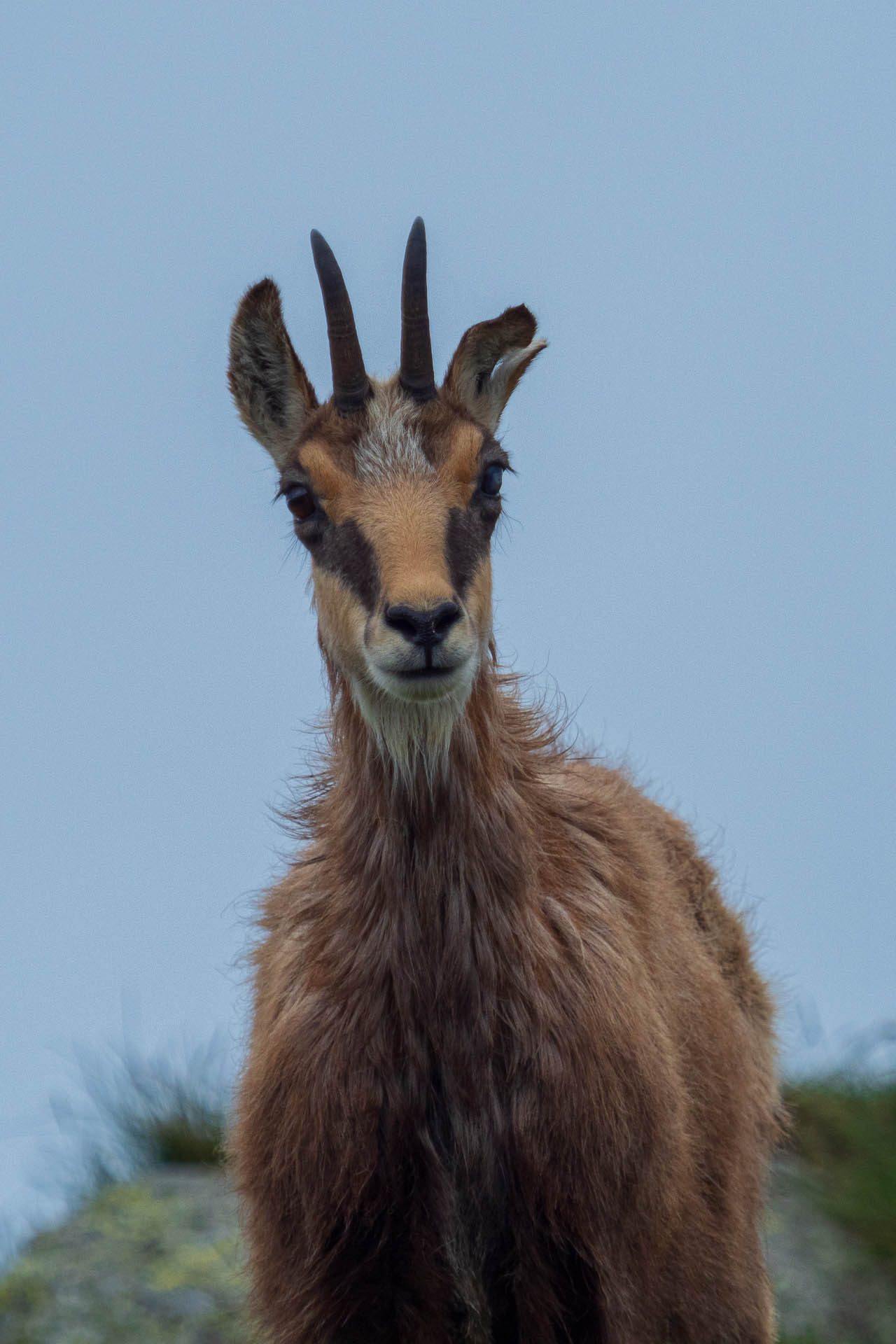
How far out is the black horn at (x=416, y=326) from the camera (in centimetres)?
570

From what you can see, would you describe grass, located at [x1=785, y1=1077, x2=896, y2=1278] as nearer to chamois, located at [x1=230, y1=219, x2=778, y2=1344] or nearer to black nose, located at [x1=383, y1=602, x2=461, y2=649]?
chamois, located at [x1=230, y1=219, x2=778, y2=1344]

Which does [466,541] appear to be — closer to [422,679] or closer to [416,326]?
[422,679]

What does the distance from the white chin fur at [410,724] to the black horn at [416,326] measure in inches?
46.5

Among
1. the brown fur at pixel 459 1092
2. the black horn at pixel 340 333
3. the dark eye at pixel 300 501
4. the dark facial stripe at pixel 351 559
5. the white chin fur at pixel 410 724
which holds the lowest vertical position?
the brown fur at pixel 459 1092

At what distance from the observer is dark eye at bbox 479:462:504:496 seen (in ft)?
18.8

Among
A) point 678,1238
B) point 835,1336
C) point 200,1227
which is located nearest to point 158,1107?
point 200,1227

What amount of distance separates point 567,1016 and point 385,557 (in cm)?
179

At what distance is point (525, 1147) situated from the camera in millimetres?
5348

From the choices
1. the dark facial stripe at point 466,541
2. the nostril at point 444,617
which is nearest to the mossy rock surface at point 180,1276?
the dark facial stripe at point 466,541

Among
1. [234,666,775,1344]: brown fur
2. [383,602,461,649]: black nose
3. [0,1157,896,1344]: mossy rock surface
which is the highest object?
[383,602,461,649]: black nose

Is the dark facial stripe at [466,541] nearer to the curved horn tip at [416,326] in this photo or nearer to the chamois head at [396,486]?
the chamois head at [396,486]

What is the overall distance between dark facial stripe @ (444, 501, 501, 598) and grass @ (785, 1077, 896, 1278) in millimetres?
6151

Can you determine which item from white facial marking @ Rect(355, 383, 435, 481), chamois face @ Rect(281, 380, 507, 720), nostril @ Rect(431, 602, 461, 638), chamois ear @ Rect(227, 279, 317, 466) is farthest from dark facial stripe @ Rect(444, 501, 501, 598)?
chamois ear @ Rect(227, 279, 317, 466)

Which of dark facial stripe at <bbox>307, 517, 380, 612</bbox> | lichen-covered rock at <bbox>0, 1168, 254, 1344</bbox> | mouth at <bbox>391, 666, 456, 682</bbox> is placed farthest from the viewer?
lichen-covered rock at <bbox>0, 1168, 254, 1344</bbox>
